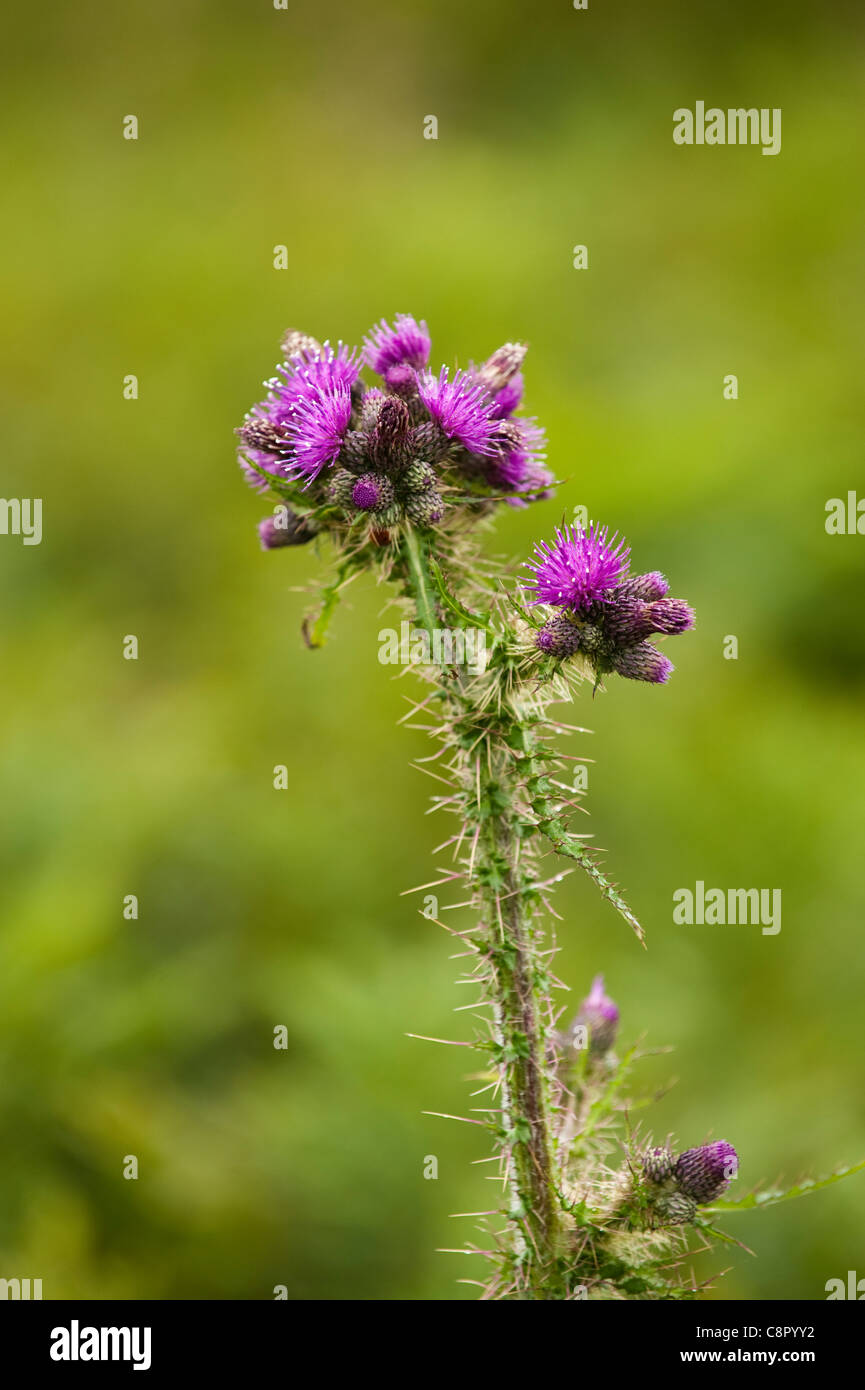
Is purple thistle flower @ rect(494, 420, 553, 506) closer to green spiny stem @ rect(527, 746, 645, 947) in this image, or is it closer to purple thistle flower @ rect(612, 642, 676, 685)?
purple thistle flower @ rect(612, 642, 676, 685)

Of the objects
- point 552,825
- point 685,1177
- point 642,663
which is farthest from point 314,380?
A: point 685,1177

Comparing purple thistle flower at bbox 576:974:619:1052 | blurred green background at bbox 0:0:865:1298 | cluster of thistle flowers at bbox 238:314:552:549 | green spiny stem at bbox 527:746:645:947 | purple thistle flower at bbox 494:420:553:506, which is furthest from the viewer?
blurred green background at bbox 0:0:865:1298

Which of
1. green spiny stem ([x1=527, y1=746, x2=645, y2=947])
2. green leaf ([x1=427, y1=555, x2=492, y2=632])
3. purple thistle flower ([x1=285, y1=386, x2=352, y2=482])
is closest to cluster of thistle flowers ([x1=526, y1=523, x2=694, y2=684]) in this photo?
green leaf ([x1=427, y1=555, x2=492, y2=632])

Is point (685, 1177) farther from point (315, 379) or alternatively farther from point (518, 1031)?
point (315, 379)

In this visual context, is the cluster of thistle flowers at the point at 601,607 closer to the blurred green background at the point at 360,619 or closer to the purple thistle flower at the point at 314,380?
the purple thistle flower at the point at 314,380

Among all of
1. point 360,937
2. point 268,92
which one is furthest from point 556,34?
point 360,937

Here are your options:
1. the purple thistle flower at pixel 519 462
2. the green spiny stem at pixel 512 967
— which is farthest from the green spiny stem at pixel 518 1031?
the purple thistle flower at pixel 519 462

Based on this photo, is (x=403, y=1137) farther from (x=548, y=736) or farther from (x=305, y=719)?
(x=305, y=719)
